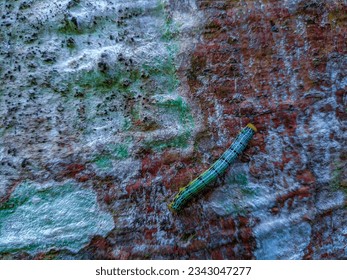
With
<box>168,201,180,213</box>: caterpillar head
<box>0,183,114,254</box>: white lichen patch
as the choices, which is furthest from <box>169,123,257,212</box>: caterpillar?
<box>0,183,114,254</box>: white lichen patch

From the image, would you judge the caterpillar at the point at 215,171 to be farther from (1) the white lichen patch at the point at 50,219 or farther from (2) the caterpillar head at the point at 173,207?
(1) the white lichen patch at the point at 50,219

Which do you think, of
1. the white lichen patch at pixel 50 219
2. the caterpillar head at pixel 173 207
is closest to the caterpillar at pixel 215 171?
the caterpillar head at pixel 173 207

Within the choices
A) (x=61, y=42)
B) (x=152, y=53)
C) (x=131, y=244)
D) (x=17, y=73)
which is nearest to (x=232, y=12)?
(x=152, y=53)

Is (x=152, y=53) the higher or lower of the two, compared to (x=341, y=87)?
higher

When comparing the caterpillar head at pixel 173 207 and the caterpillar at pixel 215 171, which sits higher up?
the caterpillar at pixel 215 171

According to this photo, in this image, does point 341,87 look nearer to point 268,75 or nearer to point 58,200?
point 268,75
